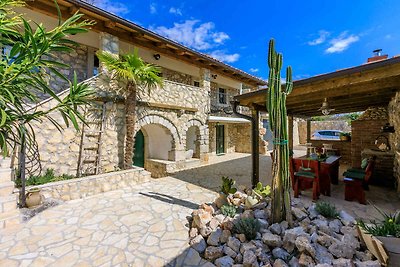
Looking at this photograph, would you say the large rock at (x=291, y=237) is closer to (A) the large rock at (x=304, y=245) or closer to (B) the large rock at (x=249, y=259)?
(A) the large rock at (x=304, y=245)

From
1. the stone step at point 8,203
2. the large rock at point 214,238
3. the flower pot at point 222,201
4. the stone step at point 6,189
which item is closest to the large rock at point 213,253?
the large rock at point 214,238

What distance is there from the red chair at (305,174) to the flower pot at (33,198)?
6.28 meters

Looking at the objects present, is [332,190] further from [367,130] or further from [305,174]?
[367,130]

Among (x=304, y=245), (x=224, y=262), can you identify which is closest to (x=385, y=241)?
(x=304, y=245)

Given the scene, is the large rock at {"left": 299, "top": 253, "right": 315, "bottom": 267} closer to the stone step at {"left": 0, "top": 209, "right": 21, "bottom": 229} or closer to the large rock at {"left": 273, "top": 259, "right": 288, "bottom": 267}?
the large rock at {"left": 273, "top": 259, "right": 288, "bottom": 267}

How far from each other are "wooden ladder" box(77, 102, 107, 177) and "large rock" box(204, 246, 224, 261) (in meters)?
4.86

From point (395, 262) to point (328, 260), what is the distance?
0.68m

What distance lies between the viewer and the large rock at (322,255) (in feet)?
8.24

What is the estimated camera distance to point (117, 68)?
596 centimetres

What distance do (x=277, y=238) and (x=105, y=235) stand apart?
10.1 ft

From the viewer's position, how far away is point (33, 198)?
4270 mm

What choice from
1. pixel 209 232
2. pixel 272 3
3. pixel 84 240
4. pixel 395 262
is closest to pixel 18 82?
pixel 84 240

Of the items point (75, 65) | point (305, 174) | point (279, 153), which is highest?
point (75, 65)

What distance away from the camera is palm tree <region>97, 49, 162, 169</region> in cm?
611
